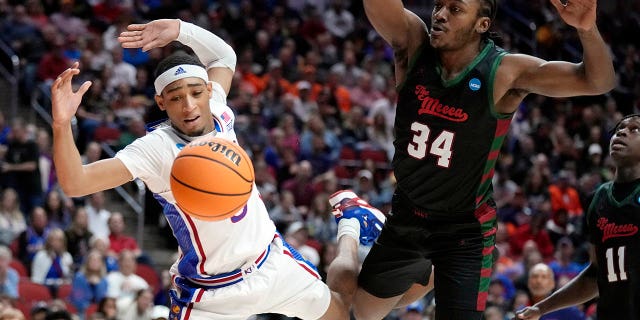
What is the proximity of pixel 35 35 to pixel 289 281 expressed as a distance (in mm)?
11049

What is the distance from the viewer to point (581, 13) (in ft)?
17.6

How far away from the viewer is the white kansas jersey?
18.8 ft

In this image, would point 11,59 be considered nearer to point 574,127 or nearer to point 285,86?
point 285,86

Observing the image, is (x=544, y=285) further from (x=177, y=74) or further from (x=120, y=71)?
(x=120, y=71)

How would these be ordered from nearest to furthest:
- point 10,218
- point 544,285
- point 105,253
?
1. point 544,285
2. point 105,253
3. point 10,218

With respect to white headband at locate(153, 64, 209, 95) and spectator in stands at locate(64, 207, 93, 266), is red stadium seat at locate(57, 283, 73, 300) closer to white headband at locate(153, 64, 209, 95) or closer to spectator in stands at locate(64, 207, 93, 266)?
spectator in stands at locate(64, 207, 93, 266)

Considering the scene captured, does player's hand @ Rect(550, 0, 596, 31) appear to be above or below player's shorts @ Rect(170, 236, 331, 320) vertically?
above

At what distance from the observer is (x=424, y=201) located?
633cm

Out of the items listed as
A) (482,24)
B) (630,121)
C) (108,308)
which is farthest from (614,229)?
(108,308)

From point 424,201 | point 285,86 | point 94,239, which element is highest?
point 424,201

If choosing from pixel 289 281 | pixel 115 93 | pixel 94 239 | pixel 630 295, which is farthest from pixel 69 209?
pixel 630 295

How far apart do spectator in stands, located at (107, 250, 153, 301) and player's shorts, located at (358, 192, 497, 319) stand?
583cm

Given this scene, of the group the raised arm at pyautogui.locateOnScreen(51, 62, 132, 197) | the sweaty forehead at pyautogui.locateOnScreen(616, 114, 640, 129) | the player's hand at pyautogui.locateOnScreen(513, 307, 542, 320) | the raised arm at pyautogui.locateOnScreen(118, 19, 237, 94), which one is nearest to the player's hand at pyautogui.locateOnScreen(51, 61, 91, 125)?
the raised arm at pyautogui.locateOnScreen(51, 62, 132, 197)

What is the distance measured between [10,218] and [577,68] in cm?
920
